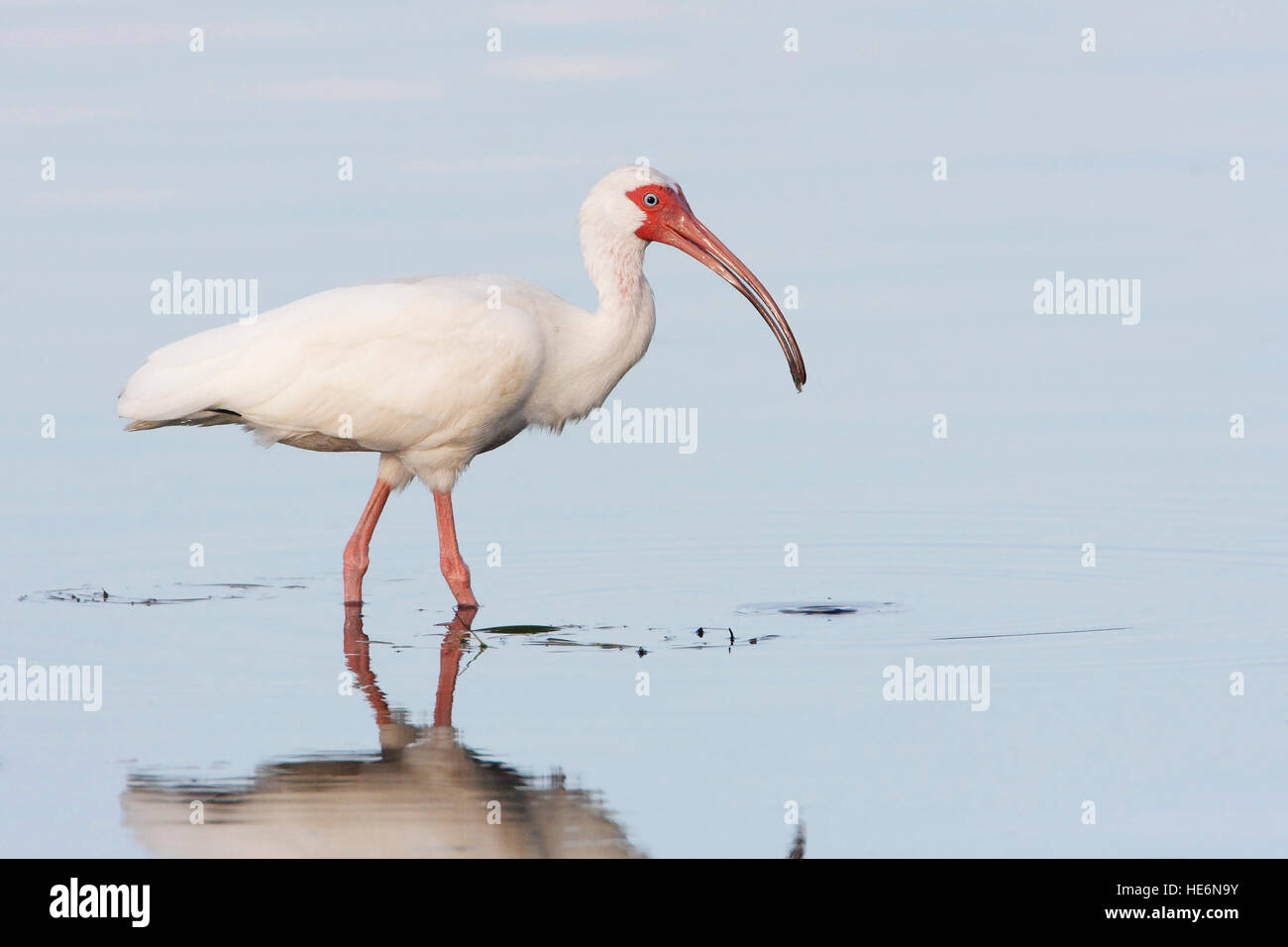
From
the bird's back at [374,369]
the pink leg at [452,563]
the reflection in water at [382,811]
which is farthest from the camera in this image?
the pink leg at [452,563]

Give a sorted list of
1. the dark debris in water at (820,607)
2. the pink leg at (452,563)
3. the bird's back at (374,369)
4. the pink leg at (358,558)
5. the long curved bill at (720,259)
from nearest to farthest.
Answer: the dark debris in water at (820,607) → the bird's back at (374,369) → the pink leg at (452,563) → the pink leg at (358,558) → the long curved bill at (720,259)

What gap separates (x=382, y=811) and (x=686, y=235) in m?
4.76

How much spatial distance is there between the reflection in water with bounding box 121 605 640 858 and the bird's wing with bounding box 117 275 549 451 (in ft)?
9.25

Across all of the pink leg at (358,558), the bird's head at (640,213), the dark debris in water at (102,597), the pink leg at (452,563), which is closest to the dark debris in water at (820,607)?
the pink leg at (452,563)

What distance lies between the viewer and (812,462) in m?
15.4

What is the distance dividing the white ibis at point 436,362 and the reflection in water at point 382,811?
286 cm

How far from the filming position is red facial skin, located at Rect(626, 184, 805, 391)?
12422 millimetres

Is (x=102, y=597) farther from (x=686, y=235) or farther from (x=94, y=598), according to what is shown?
(x=686, y=235)

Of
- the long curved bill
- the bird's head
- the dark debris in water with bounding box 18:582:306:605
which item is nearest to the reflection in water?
the dark debris in water with bounding box 18:582:306:605

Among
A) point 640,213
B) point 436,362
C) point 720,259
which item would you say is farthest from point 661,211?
point 436,362

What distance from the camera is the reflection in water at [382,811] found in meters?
8.29

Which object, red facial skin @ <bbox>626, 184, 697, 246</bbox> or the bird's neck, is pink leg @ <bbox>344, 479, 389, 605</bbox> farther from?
red facial skin @ <bbox>626, 184, 697, 246</bbox>

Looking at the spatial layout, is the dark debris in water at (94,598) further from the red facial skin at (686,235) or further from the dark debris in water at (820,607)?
the red facial skin at (686,235)
